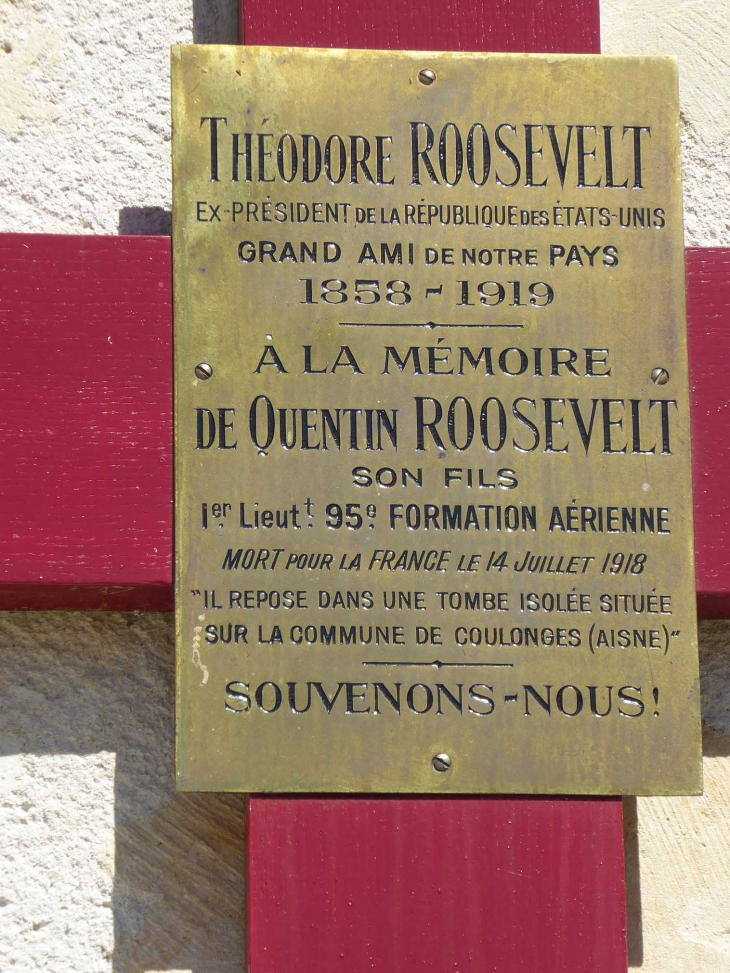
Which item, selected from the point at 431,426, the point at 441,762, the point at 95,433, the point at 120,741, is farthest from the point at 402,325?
the point at 120,741

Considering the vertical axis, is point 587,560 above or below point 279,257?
below

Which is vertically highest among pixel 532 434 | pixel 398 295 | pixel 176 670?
pixel 398 295

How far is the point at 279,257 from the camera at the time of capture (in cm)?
212

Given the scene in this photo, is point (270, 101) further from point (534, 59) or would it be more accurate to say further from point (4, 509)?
point (4, 509)

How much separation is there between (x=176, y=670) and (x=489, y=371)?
68 centimetres

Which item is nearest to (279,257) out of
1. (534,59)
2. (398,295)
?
(398,295)

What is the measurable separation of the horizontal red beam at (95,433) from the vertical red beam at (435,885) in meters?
0.43

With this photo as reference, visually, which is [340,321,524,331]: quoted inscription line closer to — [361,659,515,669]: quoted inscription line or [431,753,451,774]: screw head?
[361,659,515,669]: quoted inscription line

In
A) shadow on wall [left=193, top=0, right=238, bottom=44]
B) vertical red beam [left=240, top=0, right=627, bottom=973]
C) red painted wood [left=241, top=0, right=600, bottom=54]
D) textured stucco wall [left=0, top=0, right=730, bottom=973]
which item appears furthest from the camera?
shadow on wall [left=193, top=0, right=238, bottom=44]

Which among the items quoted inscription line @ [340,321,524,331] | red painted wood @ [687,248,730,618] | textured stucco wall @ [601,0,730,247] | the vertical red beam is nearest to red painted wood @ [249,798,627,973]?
the vertical red beam

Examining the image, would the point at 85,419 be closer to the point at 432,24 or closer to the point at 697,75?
the point at 432,24

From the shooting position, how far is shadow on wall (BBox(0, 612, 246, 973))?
208 cm

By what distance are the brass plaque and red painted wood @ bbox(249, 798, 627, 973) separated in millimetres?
50

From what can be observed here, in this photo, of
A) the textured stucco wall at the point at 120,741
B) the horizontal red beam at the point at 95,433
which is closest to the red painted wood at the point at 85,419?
the horizontal red beam at the point at 95,433
